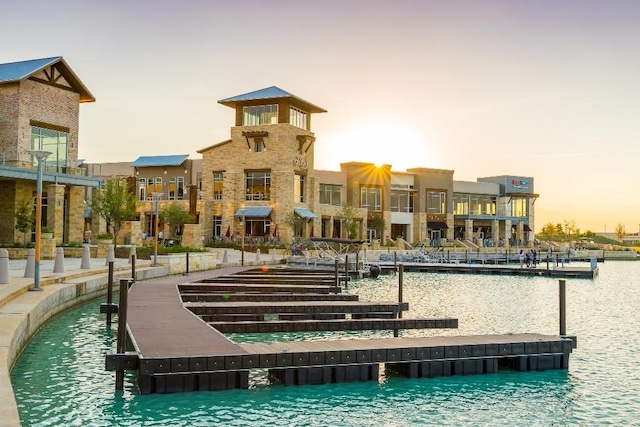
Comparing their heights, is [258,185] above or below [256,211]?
above

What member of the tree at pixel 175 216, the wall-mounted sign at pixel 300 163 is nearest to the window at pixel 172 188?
the tree at pixel 175 216

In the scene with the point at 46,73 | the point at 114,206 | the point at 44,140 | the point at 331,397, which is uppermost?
the point at 46,73

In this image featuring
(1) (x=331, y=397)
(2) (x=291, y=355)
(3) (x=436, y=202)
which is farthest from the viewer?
(3) (x=436, y=202)

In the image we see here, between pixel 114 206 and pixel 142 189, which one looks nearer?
pixel 114 206

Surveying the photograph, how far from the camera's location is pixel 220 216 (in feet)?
234

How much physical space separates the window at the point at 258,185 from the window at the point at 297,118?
6142mm

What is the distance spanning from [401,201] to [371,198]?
573 centimetres

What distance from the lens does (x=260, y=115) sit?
69.6 m

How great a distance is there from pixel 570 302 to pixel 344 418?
24294 millimetres

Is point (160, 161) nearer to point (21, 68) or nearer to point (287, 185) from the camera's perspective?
point (287, 185)

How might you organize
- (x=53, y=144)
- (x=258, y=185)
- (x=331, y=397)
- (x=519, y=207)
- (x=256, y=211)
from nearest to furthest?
(x=331, y=397), (x=53, y=144), (x=256, y=211), (x=258, y=185), (x=519, y=207)

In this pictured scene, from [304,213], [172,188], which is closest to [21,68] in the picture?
[304,213]

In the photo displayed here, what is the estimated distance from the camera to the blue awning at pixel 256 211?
2643 inches

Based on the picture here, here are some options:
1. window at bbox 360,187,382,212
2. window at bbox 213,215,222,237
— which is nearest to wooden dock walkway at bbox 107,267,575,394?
window at bbox 213,215,222,237
